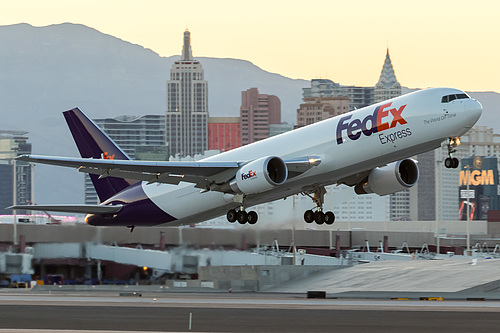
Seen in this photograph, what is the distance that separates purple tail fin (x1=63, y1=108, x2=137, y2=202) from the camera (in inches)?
2360

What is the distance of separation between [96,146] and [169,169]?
10.7m

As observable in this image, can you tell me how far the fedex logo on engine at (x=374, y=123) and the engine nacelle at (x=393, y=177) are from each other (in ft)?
19.6

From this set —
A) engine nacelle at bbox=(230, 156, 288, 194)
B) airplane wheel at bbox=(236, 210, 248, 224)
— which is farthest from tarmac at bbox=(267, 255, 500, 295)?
engine nacelle at bbox=(230, 156, 288, 194)

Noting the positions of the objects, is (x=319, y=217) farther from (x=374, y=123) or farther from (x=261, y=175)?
(x=374, y=123)

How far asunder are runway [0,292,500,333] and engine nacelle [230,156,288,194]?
6076 mm

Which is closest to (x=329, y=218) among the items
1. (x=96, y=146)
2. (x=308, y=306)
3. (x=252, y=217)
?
(x=252, y=217)

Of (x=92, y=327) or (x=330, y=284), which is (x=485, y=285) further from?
(x=92, y=327)

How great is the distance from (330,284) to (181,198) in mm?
18940

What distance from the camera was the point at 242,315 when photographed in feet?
148

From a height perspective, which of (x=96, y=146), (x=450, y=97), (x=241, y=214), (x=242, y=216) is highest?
(x=450, y=97)

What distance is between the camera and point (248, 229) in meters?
67.6

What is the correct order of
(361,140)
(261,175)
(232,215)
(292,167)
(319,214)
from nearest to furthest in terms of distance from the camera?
(361,140)
(261,175)
(292,167)
(232,215)
(319,214)

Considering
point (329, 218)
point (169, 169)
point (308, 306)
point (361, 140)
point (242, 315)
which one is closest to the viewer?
point (242, 315)

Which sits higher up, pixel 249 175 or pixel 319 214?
pixel 249 175
